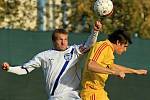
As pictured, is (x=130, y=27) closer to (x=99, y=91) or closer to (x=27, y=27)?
(x=27, y=27)

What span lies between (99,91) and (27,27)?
1040cm

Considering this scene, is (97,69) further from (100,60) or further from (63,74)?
(63,74)

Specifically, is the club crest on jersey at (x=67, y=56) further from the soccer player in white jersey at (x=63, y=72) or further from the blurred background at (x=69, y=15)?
the blurred background at (x=69, y=15)

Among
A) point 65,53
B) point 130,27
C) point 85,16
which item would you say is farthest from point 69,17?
point 65,53

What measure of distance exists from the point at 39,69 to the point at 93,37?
4518mm

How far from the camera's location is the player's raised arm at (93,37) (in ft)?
28.0

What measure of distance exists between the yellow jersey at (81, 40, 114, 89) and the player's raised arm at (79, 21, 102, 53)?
0.13 metres

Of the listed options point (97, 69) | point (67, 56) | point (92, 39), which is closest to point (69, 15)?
point (67, 56)

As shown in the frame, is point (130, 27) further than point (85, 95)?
Yes

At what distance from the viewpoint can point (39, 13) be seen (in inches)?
758

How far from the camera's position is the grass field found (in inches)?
521

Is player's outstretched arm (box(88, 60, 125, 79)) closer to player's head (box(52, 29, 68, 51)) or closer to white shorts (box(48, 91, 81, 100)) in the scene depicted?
player's head (box(52, 29, 68, 51))

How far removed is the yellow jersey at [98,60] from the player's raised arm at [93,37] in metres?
0.13

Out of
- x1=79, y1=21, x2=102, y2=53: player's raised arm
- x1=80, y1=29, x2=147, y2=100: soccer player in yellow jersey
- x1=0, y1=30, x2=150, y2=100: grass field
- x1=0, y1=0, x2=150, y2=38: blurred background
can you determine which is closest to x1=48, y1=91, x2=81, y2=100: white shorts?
x1=80, y1=29, x2=147, y2=100: soccer player in yellow jersey
